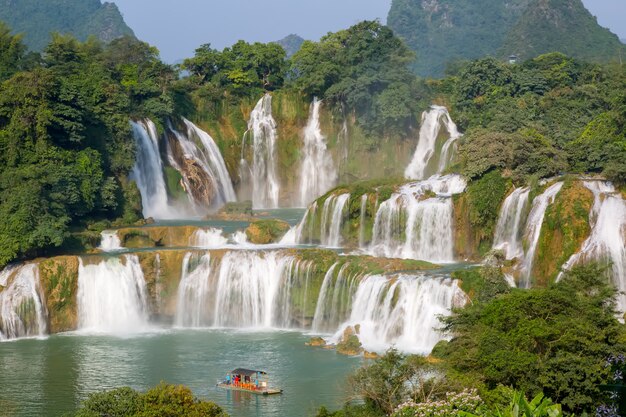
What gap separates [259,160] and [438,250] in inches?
779

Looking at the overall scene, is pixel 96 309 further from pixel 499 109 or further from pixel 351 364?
pixel 499 109

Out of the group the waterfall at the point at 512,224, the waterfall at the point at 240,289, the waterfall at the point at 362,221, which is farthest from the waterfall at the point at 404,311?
the waterfall at the point at 362,221

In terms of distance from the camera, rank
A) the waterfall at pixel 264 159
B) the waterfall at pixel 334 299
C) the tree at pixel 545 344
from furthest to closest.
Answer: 1. the waterfall at pixel 264 159
2. the waterfall at pixel 334 299
3. the tree at pixel 545 344

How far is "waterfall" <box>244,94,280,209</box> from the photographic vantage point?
5791 cm

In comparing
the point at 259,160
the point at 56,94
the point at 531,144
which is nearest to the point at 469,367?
the point at 531,144

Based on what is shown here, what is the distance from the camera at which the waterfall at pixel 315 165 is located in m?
58.6

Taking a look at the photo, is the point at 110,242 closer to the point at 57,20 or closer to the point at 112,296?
the point at 112,296

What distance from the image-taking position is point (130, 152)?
1976 inches

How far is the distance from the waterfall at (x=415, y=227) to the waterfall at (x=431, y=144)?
13.2 metres

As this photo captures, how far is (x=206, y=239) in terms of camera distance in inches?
1727

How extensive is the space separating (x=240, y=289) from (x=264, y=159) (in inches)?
805

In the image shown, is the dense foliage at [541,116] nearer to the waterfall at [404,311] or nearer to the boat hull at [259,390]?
the waterfall at [404,311]

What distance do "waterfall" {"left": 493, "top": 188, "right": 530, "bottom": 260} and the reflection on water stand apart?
7.79 metres

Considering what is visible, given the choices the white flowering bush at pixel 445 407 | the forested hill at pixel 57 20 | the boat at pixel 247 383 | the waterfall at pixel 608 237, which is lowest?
the boat at pixel 247 383
